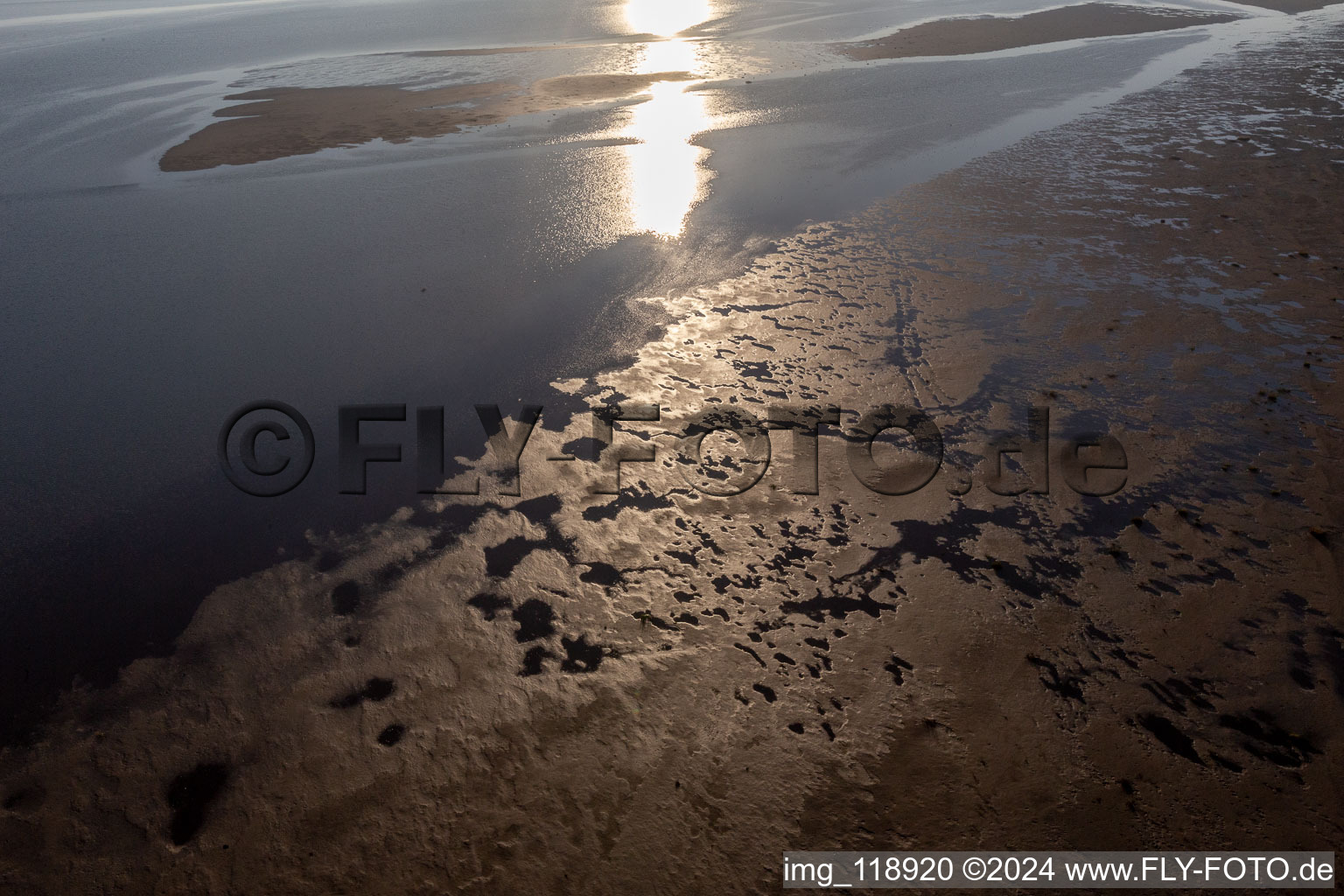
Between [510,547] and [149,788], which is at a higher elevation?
[510,547]

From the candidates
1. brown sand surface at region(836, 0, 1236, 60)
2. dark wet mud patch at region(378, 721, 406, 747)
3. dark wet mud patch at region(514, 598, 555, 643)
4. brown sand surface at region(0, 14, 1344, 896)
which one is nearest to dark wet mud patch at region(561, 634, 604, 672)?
brown sand surface at region(0, 14, 1344, 896)

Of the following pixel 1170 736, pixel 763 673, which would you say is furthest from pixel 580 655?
pixel 1170 736

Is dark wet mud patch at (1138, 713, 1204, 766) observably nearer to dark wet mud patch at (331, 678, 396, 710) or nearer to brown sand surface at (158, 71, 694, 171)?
dark wet mud patch at (331, 678, 396, 710)

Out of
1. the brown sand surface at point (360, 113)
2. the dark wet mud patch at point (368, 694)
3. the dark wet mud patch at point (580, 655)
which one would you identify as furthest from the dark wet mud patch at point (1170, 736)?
the brown sand surface at point (360, 113)

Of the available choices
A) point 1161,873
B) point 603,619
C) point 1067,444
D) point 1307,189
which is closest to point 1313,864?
point 1161,873

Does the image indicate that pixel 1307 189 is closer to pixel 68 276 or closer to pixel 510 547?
pixel 510 547
